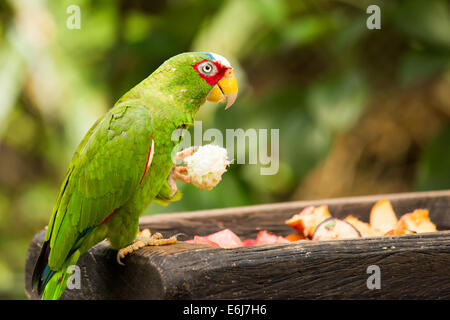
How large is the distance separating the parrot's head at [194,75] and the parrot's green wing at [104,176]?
13 cm

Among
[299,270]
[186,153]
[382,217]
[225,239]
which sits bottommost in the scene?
[299,270]

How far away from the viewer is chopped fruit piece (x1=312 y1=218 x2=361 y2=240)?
4.10ft

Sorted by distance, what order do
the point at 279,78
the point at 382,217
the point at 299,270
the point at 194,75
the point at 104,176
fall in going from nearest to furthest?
the point at 299,270, the point at 104,176, the point at 194,75, the point at 382,217, the point at 279,78

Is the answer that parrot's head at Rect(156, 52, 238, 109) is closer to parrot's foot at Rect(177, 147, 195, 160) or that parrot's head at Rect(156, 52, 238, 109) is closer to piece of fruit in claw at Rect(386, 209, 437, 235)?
parrot's foot at Rect(177, 147, 195, 160)

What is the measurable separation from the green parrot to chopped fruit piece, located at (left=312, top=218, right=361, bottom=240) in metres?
0.33

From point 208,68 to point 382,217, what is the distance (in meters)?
0.58

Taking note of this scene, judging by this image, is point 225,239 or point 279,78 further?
point 279,78

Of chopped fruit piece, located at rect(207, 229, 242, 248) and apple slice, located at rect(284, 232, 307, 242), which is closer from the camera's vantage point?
chopped fruit piece, located at rect(207, 229, 242, 248)

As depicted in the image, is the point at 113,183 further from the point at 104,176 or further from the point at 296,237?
the point at 296,237

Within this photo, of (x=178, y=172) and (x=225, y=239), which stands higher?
(x=178, y=172)

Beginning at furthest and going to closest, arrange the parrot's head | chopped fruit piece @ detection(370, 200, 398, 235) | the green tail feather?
chopped fruit piece @ detection(370, 200, 398, 235), the parrot's head, the green tail feather

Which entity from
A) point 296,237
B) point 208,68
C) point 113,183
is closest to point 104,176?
point 113,183

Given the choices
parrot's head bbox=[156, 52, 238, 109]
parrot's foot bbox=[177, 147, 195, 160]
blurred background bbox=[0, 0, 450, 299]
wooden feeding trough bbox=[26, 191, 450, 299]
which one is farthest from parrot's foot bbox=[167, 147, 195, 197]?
blurred background bbox=[0, 0, 450, 299]

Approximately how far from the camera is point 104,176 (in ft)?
3.85
